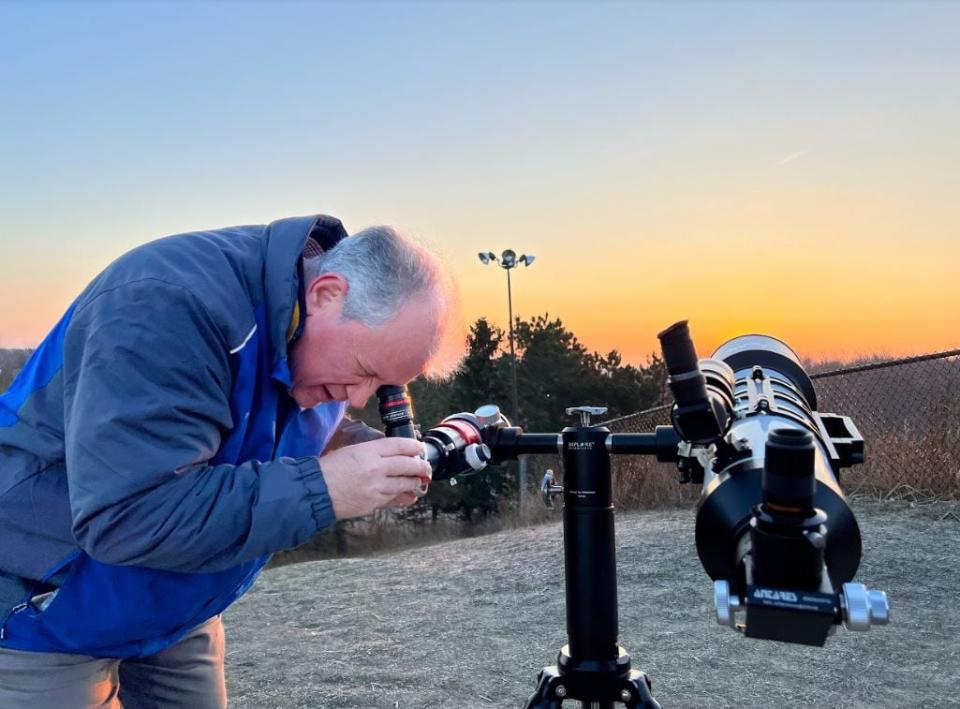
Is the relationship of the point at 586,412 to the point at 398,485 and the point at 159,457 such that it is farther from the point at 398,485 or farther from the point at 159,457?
the point at 159,457

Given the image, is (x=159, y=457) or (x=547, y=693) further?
(x=547, y=693)

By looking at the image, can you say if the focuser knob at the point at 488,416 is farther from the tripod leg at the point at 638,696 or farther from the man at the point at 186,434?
the tripod leg at the point at 638,696

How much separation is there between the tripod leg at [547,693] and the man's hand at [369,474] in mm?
510

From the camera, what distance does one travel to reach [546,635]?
4.89 m

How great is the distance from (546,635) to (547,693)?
131 inches

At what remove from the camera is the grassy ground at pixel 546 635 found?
13.2 feet

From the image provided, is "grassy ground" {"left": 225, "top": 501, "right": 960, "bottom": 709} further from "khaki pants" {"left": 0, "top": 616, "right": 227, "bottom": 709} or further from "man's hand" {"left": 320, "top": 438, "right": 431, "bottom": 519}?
"man's hand" {"left": 320, "top": 438, "right": 431, "bottom": 519}

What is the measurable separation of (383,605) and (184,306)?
4.75m

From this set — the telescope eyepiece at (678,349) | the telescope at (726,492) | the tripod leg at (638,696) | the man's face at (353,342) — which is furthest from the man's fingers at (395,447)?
the tripod leg at (638,696)

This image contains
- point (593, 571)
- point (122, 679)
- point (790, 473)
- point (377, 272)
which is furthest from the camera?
point (122, 679)

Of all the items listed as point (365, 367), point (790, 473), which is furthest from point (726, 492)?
point (365, 367)

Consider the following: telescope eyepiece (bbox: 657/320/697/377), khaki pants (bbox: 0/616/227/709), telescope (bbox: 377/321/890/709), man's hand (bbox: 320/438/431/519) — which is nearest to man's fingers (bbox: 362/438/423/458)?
man's hand (bbox: 320/438/431/519)

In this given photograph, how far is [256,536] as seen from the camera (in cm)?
150

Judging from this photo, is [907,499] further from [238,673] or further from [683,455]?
[683,455]
